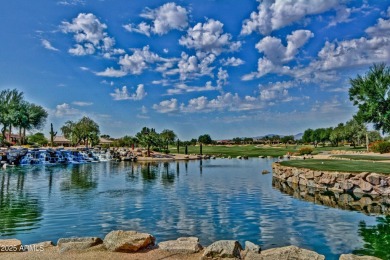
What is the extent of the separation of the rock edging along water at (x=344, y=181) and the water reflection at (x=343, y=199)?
29.7 inches

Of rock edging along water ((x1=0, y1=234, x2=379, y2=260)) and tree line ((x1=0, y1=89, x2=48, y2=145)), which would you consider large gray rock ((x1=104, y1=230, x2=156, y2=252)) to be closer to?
rock edging along water ((x1=0, y1=234, x2=379, y2=260))

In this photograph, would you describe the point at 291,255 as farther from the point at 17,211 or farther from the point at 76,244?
the point at 17,211

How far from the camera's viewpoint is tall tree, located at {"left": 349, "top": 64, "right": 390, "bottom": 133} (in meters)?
A: 44.9

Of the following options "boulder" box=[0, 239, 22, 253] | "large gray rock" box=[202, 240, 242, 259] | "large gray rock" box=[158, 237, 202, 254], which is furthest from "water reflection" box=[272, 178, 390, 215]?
"boulder" box=[0, 239, 22, 253]

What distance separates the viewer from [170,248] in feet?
28.1

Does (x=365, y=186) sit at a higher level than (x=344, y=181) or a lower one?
lower

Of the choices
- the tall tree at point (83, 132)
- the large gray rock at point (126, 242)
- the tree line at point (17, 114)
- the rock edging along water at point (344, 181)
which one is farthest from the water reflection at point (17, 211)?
the tall tree at point (83, 132)

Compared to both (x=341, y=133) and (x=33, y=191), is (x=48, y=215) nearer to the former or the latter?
(x=33, y=191)

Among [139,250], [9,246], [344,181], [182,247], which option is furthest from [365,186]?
[9,246]

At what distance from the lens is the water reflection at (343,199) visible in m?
18.0

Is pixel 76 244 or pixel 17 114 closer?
pixel 76 244

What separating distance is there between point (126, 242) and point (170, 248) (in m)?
1.12

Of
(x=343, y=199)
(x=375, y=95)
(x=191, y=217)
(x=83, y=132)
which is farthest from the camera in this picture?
(x=83, y=132)

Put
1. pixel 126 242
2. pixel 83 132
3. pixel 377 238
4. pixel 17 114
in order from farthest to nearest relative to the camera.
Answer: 1. pixel 83 132
2. pixel 17 114
3. pixel 377 238
4. pixel 126 242
